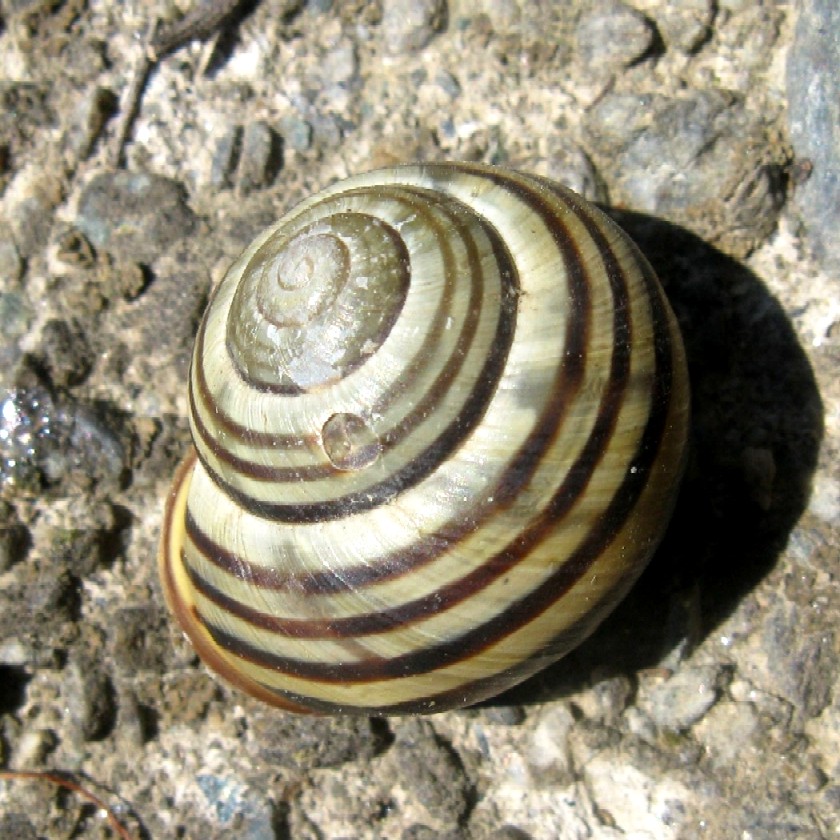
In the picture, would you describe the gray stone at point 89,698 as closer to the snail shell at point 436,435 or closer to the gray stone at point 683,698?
the snail shell at point 436,435

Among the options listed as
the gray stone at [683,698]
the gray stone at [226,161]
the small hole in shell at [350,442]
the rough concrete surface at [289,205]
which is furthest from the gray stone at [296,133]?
the gray stone at [683,698]

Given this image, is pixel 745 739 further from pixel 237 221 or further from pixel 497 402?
pixel 237 221

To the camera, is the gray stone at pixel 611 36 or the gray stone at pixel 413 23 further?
the gray stone at pixel 413 23

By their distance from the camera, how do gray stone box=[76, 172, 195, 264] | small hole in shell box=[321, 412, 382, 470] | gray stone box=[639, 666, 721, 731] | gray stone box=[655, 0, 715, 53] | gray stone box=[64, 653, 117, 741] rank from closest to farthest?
small hole in shell box=[321, 412, 382, 470] → gray stone box=[639, 666, 721, 731] → gray stone box=[64, 653, 117, 741] → gray stone box=[655, 0, 715, 53] → gray stone box=[76, 172, 195, 264]

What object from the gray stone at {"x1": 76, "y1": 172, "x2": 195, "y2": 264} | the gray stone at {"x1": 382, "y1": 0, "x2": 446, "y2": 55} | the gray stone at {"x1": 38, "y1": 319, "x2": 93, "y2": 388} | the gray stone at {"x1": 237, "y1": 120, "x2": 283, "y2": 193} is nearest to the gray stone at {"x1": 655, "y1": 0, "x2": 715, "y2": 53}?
the gray stone at {"x1": 382, "y1": 0, "x2": 446, "y2": 55}

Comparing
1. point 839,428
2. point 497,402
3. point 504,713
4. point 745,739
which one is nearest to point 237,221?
point 497,402

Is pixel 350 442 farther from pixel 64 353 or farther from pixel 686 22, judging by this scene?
pixel 686 22

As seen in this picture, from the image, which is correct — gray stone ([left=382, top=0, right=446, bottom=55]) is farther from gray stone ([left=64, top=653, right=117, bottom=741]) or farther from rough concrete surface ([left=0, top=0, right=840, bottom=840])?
gray stone ([left=64, top=653, right=117, bottom=741])

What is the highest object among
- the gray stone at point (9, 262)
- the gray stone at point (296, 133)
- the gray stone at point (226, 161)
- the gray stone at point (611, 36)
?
the gray stone at point (611, 36)
